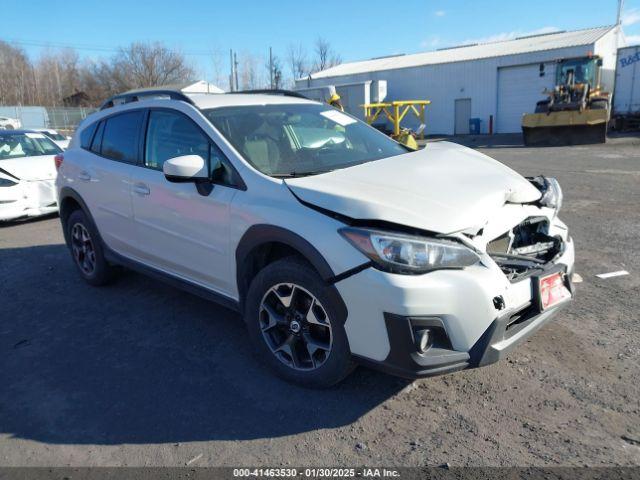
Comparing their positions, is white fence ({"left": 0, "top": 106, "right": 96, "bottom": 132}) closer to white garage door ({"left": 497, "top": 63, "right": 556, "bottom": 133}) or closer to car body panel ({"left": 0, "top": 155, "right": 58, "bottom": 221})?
white garage door ({"left": 497, "top": 63, "right": 556, "bottom": 133})

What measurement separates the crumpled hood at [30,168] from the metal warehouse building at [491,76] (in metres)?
25.7

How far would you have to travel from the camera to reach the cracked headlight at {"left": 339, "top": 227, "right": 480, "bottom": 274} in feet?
8.25

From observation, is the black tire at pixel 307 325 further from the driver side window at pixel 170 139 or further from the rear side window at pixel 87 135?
the rear side window at pixel 87 135

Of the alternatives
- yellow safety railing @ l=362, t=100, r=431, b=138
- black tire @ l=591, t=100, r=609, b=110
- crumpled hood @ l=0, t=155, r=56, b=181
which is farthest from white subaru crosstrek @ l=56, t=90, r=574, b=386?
black tire @ l=591, t=100, r=609, b=110

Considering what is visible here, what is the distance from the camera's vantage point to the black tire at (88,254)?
482 cm

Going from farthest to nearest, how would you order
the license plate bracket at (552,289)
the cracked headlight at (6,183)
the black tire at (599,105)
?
the black tire at (599,105) < the cracked headlight at (6,183) < the license plate bracket at (552,289)

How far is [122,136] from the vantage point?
444cm

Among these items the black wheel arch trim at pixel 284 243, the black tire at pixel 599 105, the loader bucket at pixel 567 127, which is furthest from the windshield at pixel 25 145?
the black tire at pixel 599 105

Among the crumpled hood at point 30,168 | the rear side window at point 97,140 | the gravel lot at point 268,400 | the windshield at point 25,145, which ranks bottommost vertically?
the gravel lot at point 268,400

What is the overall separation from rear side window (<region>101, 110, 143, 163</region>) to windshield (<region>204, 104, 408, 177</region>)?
0.96 meters

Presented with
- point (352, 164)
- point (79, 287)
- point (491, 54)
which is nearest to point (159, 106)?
point (352, 164)

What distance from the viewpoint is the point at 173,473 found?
2.46 metres

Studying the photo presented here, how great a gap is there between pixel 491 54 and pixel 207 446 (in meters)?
32.5

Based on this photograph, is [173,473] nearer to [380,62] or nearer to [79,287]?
[79,287]
